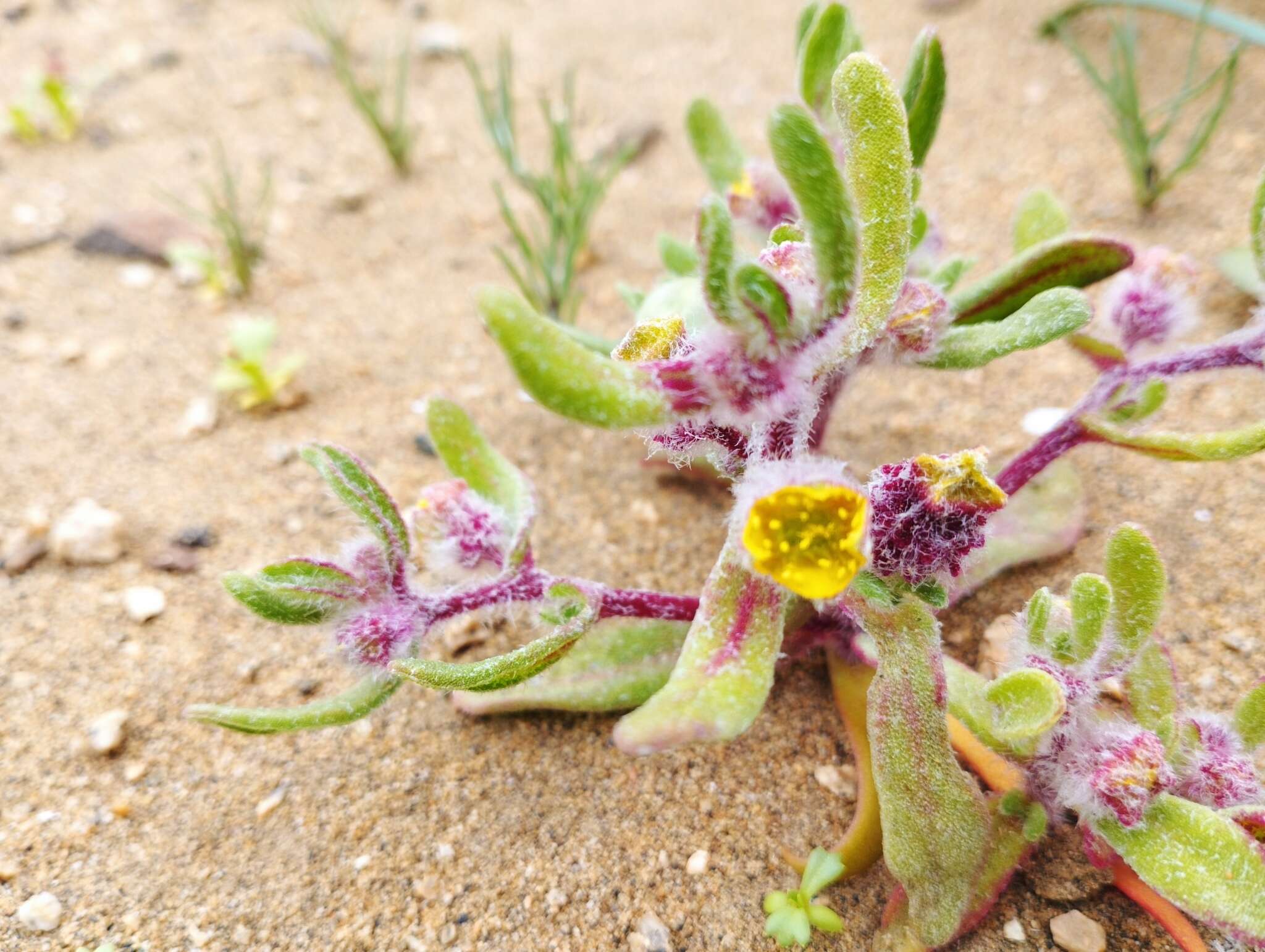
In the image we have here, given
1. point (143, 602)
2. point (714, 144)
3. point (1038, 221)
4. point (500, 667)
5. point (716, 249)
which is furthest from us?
point (714, 144)

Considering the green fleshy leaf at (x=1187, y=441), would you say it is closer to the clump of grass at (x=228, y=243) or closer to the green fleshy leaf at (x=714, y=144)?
the green fleshy leaf at (x=714, y=144)

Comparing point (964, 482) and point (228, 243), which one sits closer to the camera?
point (964, 482)

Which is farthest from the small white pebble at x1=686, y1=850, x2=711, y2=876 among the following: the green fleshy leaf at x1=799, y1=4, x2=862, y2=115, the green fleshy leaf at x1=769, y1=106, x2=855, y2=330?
the green fleshy leaf at x1=799, y1=4, x2=862, y2=115

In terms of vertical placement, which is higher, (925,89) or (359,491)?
(925,89)

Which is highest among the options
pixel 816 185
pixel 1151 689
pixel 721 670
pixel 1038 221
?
pixel 1038 221

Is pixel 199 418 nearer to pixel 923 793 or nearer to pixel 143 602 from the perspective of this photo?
pixel 143 602

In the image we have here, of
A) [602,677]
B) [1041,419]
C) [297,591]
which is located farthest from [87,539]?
[1041,419]

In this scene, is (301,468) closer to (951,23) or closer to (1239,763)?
(1239,763)
